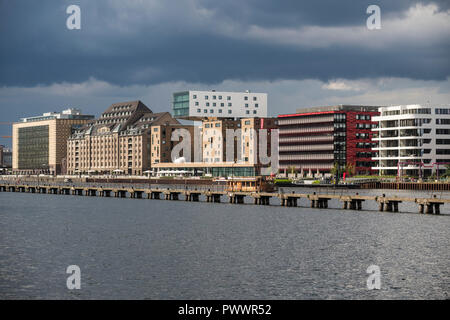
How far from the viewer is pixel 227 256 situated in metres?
63.3

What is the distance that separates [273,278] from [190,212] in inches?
2779

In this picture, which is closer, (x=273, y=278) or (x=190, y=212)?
(x=273, y=278)

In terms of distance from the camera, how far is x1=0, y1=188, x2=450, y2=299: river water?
48.0 meters

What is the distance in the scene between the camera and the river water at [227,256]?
48.0 m

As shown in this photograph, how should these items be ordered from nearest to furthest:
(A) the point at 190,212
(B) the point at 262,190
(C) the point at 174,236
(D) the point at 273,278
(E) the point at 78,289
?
(E) the point at 78,289 < (D) the point at 273,278 < (C) the point at 174,236 < (A) the point at 190,212 < (B) the point at 262,190

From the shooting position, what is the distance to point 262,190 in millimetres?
150875
